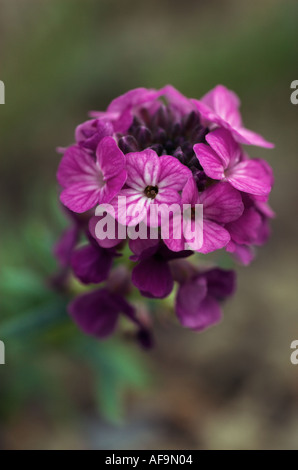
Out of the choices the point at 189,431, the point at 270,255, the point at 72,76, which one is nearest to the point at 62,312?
the point at 189,431

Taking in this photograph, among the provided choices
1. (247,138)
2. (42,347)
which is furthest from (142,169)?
(42,347)

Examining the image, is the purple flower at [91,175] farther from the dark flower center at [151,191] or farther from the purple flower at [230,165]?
the purple flower at [230,165]

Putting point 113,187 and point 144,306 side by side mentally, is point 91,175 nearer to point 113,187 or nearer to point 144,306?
point 113,187

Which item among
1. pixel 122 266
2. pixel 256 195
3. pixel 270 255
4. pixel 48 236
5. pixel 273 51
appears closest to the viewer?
pixel 256 195

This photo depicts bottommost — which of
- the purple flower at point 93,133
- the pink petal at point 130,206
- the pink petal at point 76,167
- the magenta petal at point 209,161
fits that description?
the pink petal at point 130,206

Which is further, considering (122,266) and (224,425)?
(224,425)

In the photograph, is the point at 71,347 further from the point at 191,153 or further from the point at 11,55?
the point at 11,55

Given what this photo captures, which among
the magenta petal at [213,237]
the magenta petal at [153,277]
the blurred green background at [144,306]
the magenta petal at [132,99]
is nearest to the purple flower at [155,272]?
the magenta petal at [153,277]
